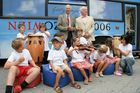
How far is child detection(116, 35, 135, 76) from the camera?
30.1ft

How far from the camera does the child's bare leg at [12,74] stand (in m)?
6.77

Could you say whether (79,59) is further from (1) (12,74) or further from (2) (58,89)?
(1) (12,74)

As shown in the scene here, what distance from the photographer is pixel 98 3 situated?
11438mm

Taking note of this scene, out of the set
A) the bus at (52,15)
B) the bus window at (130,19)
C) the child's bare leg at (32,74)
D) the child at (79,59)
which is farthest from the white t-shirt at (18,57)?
the bus window at (130,19)

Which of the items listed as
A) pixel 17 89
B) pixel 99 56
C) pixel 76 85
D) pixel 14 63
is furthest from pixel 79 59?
pixel 17 89

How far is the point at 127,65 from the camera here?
9195mm

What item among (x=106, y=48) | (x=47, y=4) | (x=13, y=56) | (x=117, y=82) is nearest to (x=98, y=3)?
(x=47, y=4)

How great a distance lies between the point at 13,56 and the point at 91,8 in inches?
181

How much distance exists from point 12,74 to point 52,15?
3727 millimetres

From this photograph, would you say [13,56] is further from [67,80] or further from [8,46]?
[8,46]

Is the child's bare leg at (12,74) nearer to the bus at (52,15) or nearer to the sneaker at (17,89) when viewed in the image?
the sneaker at (17,89)

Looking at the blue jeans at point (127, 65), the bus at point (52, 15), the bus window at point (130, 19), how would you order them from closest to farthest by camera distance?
the blue jeans at point (127, 65) → the bus at point (52, 15) → the bus window at point (130, 19)

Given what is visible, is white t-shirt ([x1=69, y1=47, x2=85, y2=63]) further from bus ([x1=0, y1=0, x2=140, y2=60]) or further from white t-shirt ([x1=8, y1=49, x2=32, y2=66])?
bus ([x1=0, y1=0, x2=140, y2=60])

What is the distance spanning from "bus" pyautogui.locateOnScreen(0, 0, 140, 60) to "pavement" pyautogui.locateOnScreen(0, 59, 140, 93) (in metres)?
1.43
